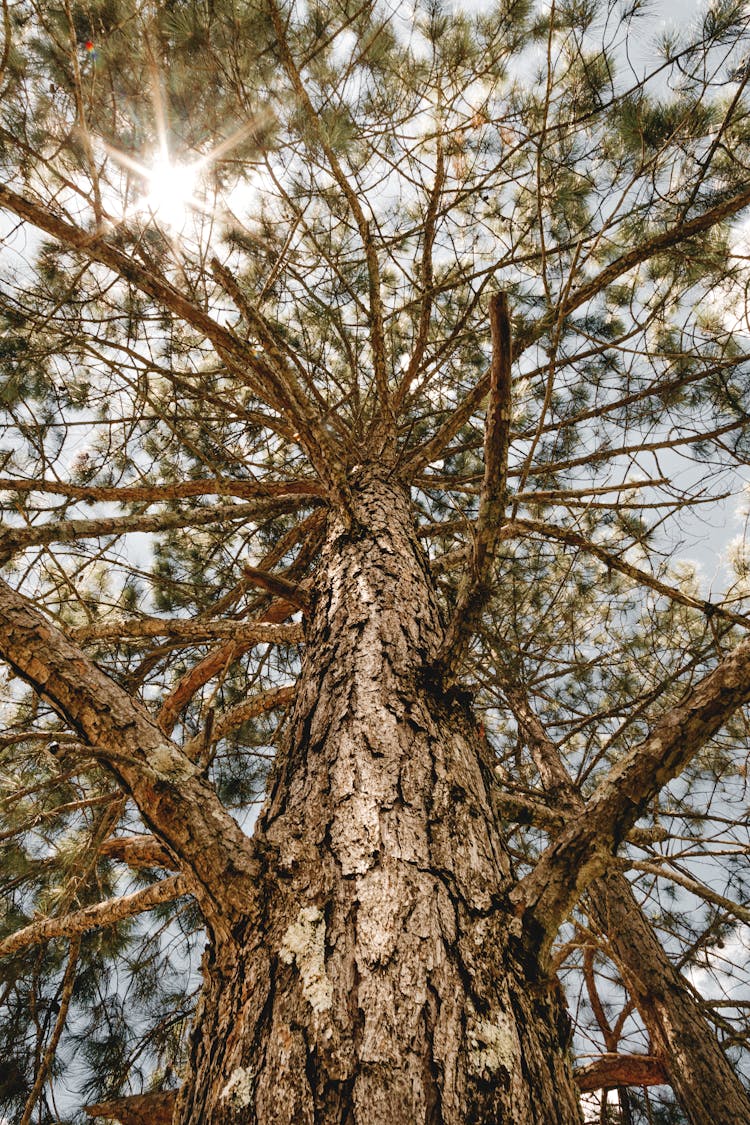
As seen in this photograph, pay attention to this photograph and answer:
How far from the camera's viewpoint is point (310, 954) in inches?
32.3

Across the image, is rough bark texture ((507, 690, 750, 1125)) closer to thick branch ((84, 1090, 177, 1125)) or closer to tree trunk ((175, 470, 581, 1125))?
tree trunk ((175, 470, 581, 1125))

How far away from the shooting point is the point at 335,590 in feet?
5.67

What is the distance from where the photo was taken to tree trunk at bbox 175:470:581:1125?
0.70 m

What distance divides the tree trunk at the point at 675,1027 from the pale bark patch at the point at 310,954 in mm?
1726

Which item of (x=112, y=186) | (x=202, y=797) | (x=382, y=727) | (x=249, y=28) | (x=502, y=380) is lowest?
(x=202, y=797)

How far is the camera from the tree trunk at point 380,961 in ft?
2.30

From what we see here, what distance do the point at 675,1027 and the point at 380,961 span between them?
2.61m

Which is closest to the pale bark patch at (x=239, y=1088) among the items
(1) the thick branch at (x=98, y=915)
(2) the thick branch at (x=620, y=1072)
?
(1) the thick branch at (x=98, y=915)

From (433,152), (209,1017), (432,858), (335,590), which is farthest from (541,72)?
(209,1017)

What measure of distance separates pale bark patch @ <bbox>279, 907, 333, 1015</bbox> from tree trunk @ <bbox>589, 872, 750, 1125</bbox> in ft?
5.66

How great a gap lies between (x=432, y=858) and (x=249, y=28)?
310 cm

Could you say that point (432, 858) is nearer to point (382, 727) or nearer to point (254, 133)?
point (382, 727)

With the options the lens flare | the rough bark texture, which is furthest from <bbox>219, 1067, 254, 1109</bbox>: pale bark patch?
the lens flare

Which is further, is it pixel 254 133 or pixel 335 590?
pixel 254 133
